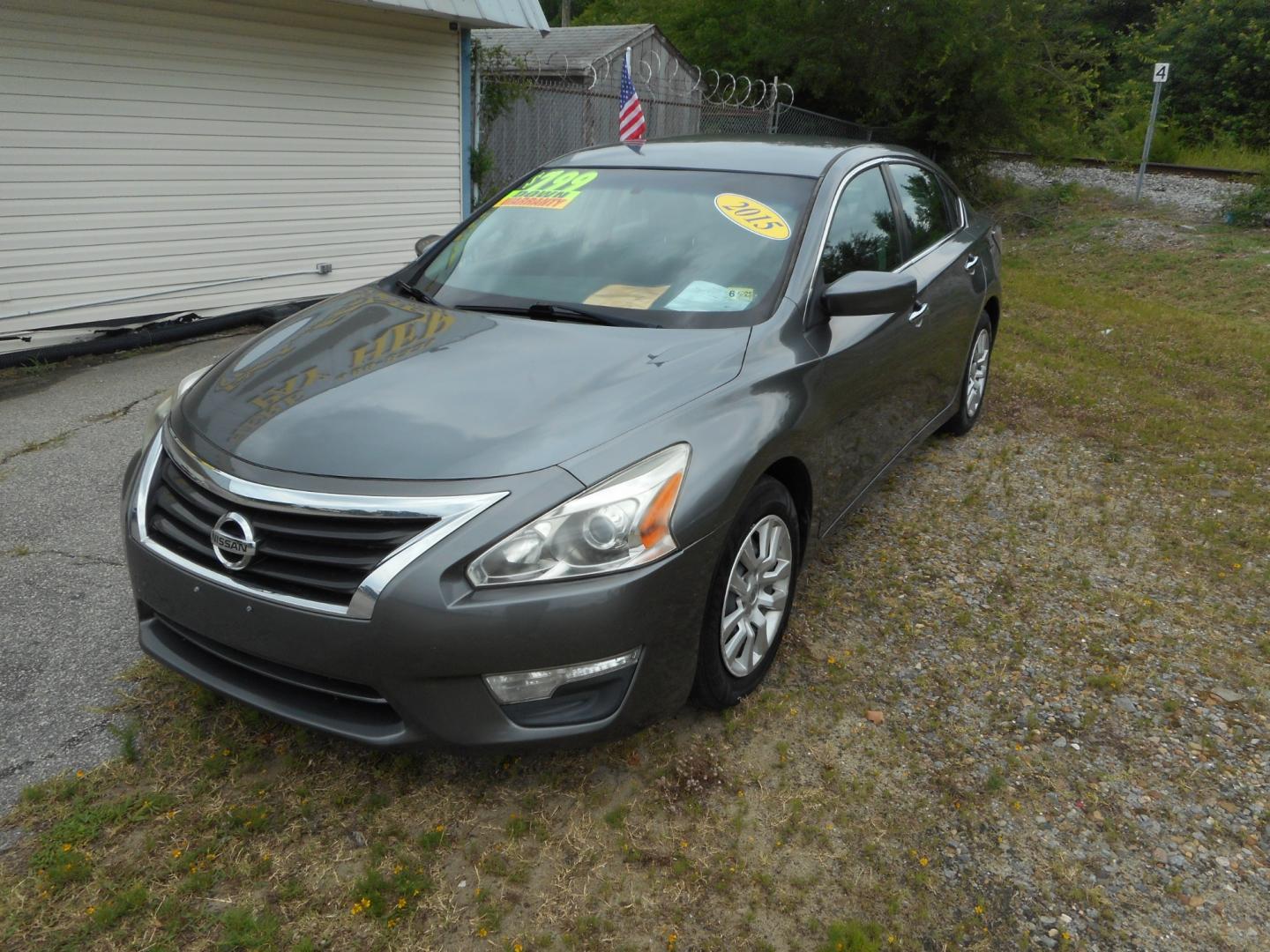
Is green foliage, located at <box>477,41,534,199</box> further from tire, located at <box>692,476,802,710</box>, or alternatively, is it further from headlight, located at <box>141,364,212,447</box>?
tire, located at <box>692,476,802,710</box>

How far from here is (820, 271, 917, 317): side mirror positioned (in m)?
3.09

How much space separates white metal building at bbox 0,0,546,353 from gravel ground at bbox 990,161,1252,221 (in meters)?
11.2

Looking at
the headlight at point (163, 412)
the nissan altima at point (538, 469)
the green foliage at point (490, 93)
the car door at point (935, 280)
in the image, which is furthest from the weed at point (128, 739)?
the green foliage at point (490, 93)

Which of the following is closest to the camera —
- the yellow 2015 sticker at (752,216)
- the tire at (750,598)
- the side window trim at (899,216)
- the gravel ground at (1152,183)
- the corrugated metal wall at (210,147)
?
the tire at (750,598)

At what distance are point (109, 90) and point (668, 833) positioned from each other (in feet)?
21.7

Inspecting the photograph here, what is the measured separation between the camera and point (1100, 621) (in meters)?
3.67

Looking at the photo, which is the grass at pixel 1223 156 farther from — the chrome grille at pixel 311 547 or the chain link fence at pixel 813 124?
the chrome grille at pixel 311 547

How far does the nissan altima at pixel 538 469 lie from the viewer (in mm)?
2162

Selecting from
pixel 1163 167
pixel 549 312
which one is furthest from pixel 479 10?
pixel 1163 167

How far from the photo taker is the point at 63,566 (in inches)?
144

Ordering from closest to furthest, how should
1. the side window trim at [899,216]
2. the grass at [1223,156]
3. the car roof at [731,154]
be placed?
the car roof at [731,154] → the side window trim at [899,216] → the grass at [1223,156]

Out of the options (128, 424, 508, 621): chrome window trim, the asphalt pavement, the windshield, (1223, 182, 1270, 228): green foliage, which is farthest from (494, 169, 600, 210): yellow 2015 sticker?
(1223, 182, 1270, 228): green foliage

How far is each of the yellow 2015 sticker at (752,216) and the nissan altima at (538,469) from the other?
14 mm

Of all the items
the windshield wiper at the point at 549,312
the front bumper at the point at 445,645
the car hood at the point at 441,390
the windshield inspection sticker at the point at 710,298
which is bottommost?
the front bumper at the point at 445,645
